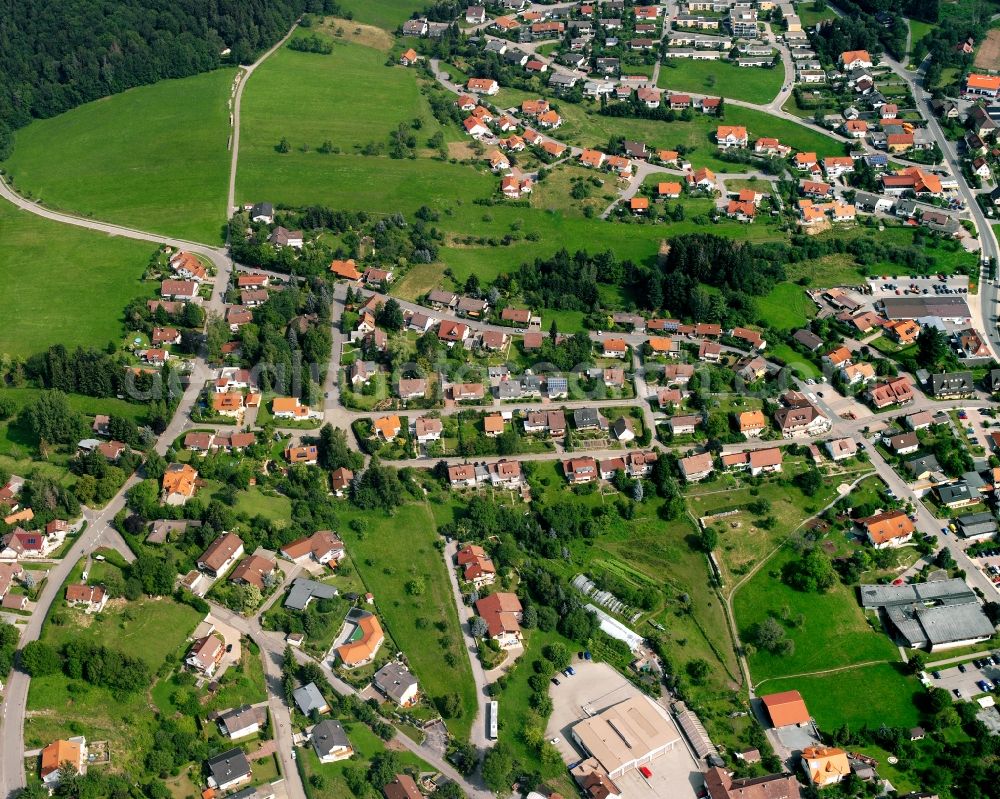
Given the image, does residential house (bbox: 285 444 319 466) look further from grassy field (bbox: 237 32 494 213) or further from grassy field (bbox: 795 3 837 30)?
grassy field (bbox: 795 3 837 30)

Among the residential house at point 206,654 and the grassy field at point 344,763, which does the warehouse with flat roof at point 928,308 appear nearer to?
the grassy field at point 344,763

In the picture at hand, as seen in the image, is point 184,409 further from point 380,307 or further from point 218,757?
point 218,757

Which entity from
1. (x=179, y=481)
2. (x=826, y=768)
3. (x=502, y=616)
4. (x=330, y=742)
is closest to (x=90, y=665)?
(x=330, y=742)

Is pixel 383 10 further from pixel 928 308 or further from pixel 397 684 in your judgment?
pixel 397 684

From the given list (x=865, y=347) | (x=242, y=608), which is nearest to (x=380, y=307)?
(x=242, y=608)

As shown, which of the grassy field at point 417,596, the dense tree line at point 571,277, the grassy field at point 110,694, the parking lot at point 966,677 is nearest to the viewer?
the grassy field at point 110,694

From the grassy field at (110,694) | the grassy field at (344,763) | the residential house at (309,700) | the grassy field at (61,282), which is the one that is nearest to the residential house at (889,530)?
the grassy field at (344,763)

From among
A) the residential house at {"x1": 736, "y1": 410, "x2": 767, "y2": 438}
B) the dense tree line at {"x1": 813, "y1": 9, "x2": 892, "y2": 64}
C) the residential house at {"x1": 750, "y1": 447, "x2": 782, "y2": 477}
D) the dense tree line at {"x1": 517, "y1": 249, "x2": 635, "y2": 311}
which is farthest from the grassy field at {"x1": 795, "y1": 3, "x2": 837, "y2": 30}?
the residential house at {"x1": 750, "y1": 447, "x2": 782, "y2": 477}
